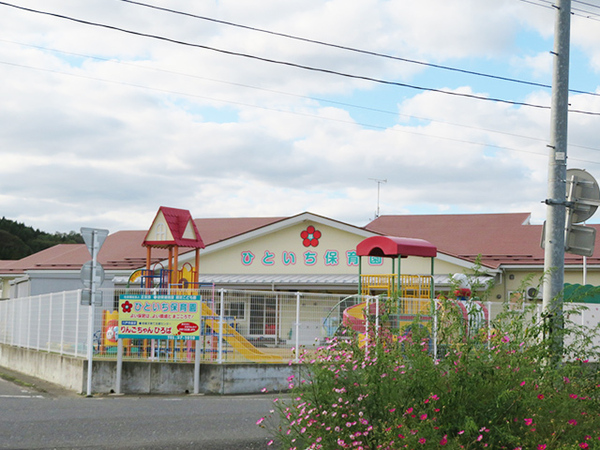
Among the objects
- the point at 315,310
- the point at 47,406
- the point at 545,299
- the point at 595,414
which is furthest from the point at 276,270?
the point at 595,414

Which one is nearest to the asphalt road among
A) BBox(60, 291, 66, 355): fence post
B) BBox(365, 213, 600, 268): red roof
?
BBox(60, 291, 66, 355): fence post

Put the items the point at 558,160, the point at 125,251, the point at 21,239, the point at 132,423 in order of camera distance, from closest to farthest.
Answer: the point at 558,160
the point at 132,423
the point at 125,251
the point at 21,239

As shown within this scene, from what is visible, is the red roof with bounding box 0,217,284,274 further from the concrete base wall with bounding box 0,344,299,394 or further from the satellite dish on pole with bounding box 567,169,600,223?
the satellite dish on pole with bounding box 567,169,600,223

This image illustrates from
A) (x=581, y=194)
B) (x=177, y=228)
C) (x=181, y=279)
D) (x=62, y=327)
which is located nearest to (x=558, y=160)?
(x=581, y=194)

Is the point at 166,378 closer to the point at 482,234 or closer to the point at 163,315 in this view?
the point at 163,315

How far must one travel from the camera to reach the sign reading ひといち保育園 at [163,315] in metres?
14.8

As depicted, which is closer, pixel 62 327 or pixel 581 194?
pixel 581 194

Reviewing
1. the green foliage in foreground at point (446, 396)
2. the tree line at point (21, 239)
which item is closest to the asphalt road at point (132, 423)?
the green foliage in foreground at point (446, 396)

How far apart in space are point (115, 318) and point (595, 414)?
1096 cm

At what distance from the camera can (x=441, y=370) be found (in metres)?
6.57

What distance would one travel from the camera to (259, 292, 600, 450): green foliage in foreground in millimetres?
5879

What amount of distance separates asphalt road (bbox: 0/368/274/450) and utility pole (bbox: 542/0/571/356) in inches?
163

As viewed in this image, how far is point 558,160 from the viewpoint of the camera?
9609 millimetres

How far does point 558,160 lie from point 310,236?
63.8 feet
